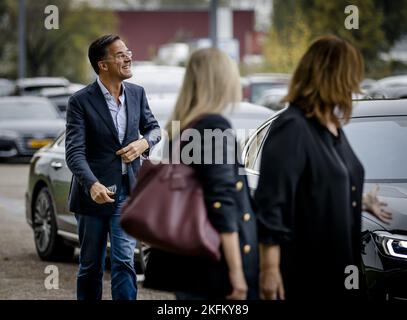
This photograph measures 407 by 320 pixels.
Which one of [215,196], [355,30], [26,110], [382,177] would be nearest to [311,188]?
[215,196]

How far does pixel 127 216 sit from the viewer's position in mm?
4492

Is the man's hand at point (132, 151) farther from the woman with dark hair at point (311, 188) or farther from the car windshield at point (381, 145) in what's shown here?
the woman with dark hair at point (311, 188)

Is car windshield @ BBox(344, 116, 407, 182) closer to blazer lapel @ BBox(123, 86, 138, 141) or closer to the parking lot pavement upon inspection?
blazer lapel @ BBox(123, 86, 138, 141)

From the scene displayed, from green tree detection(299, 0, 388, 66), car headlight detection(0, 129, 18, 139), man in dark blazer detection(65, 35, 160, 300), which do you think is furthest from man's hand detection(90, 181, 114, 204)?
green tree detection(299, 0, 388, 66)

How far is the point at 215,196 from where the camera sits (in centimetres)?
448

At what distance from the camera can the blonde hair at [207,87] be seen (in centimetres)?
459

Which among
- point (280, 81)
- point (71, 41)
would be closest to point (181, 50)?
point (71, 41)

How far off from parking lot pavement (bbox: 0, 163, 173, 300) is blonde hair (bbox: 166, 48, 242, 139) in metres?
4.13

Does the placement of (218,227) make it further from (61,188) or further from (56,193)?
(56,193)

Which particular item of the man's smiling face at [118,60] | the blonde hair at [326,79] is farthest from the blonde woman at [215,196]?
the man's smiling face at [118,60]

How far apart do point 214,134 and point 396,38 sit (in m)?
46.5

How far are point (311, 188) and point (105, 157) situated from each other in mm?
2368
